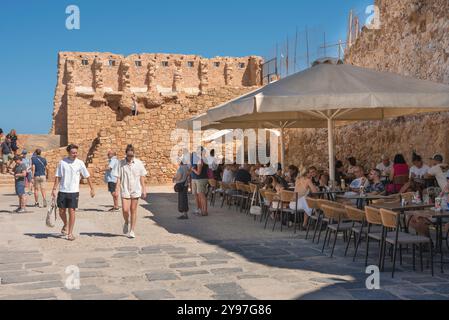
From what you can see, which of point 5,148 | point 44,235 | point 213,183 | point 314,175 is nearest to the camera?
point 44,235

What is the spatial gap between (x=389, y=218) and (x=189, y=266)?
2.26 metres

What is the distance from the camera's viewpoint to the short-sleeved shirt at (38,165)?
A: 40.5 ft

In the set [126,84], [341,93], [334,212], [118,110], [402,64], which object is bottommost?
[334,212]

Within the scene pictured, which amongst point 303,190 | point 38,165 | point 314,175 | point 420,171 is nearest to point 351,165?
point 420,171

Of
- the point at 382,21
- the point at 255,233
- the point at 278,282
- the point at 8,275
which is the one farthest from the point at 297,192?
the point at 382,21

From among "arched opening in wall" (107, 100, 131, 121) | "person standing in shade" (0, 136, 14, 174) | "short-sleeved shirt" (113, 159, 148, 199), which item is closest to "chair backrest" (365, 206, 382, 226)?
"short-sleeved shirt" (113, 159, 148, 199)

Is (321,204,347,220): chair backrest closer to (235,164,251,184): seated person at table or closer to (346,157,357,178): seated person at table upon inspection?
(235,164,251,184): seated person at table

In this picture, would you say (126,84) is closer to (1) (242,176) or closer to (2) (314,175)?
(1) (242,176)

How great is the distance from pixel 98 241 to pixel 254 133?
1664 cm

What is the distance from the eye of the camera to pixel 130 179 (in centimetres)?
836

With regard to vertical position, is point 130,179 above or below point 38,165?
below

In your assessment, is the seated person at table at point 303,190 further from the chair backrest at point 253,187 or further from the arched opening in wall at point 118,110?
the arched opening in wall at point 118,110

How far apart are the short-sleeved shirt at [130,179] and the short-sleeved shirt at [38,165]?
15.1ft

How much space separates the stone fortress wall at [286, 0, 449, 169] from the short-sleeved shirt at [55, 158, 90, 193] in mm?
9160
